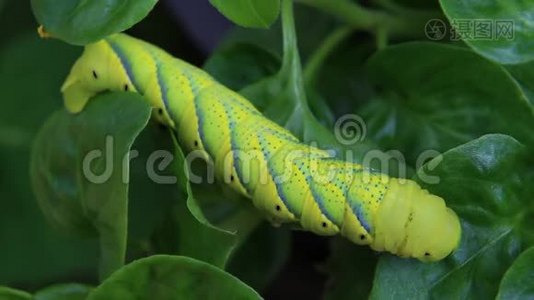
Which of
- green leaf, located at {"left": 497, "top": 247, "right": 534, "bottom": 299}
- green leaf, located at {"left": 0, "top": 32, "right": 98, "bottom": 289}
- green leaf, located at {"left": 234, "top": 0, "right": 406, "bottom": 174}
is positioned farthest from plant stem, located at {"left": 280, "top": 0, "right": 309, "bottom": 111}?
green leaf, located at {"left": 0, "top": 32, "right": 98, "bottom": 289}

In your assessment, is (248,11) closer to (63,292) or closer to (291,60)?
(291,60)

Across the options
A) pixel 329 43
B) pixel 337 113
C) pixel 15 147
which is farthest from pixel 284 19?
pixel 15 147

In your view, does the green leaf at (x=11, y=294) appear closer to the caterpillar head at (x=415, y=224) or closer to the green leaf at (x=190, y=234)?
the green leaf at (x=190, y=234)

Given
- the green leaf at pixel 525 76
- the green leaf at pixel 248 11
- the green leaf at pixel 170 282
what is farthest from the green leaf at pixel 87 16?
the green leaf at pixel 525 76

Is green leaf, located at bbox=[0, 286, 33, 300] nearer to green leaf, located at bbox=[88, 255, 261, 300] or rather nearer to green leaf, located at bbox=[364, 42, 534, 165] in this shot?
green leaf, located at bbox=[88, 255, 261, 300]

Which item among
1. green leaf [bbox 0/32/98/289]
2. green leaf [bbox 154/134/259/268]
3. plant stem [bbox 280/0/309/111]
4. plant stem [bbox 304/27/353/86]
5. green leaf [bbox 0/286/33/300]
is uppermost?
plant stem [bbox 280/0/309/111]

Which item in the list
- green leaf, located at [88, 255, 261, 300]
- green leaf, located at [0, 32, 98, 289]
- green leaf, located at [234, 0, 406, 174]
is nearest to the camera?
green leaf, located at [88, 255, 261, 300]
